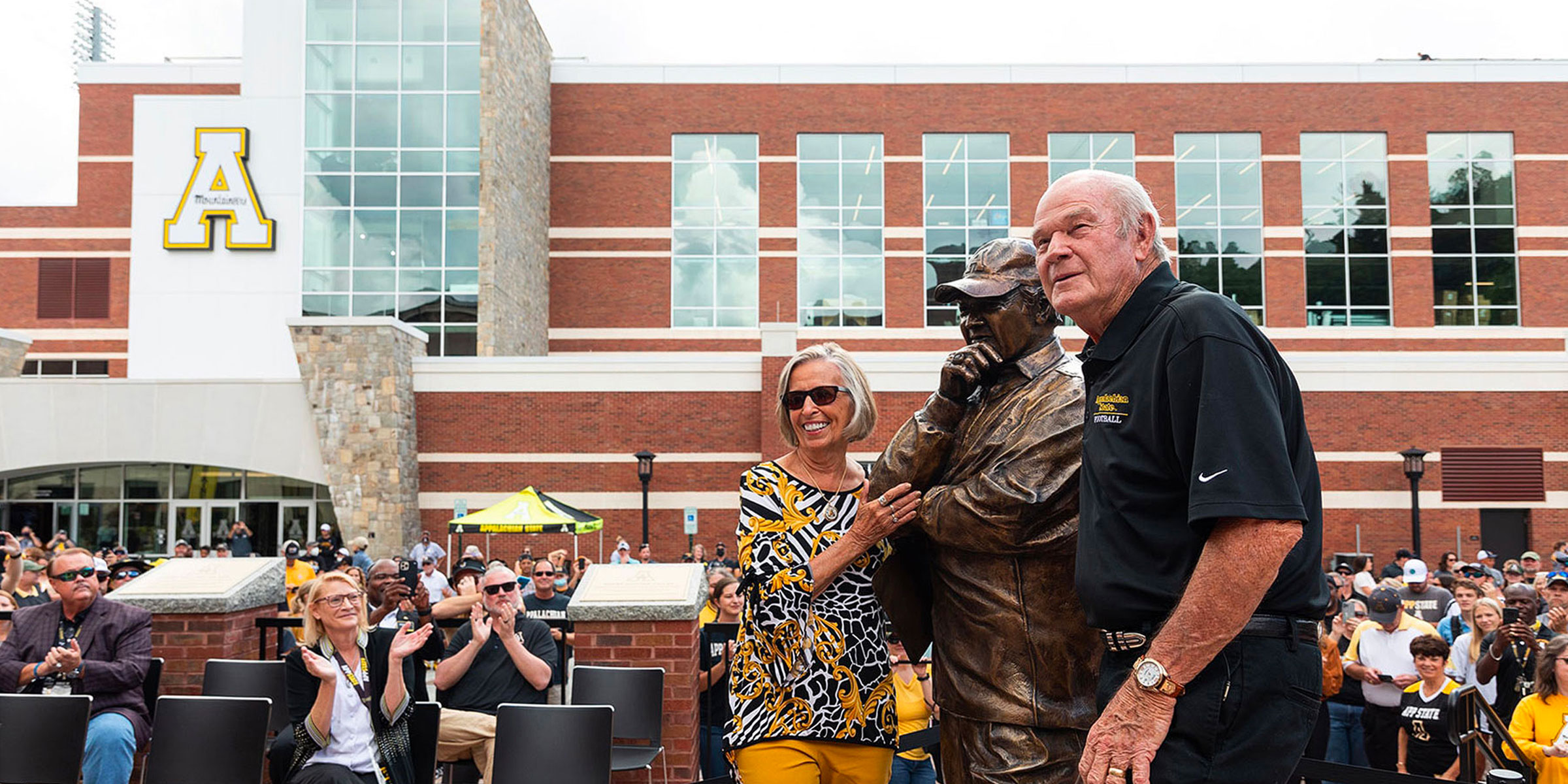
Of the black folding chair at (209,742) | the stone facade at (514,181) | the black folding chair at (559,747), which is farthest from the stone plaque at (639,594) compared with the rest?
the stone facade at (514,181)

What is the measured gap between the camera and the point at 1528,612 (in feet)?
26.9

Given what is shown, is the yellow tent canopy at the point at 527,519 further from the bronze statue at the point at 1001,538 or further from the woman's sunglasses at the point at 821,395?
the bronze statue at the point at 1001,538

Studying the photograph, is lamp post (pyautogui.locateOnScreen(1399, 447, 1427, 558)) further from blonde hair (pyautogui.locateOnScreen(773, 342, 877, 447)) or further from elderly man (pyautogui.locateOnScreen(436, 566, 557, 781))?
blonde hair (pyautogui.locateOnScreen(773, 342, 877, 447))

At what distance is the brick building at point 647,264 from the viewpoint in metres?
25.8

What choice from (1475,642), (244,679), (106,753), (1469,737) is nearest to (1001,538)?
(1469,737)

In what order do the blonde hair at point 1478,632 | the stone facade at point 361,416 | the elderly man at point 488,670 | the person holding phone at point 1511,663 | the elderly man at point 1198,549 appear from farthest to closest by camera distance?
the stone facade at point 361,416 < the blonde hair at point 1478,632 < the person holding phone at point 1511,663 < the elderly man at point 488,670 < the elderly man at point 1198,549

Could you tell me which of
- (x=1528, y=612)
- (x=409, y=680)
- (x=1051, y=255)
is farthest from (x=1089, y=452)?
(x=1528, y=612)

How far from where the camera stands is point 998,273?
2.71 metres

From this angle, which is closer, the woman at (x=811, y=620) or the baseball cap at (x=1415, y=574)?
the woman at (x=811, y=620)

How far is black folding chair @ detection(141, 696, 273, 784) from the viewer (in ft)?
18.6

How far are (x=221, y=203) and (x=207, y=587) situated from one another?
2683 cm

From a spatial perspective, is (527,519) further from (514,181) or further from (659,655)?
(514,181)

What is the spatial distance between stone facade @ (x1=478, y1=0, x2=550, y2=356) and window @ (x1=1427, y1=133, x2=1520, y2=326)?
26.8 m

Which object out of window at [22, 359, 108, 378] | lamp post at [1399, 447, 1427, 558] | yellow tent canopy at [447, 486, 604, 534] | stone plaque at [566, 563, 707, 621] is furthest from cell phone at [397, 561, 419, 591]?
window at [22, 359, 108, 378]
